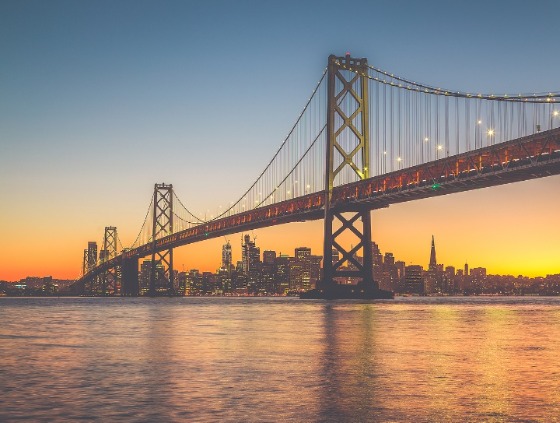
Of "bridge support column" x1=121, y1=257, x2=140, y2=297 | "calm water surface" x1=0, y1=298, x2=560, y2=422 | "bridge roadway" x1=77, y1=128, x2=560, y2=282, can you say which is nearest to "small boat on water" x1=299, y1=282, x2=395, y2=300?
"bridge roadway" x1=77, y1=128, x2=560, y2=282

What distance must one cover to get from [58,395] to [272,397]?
3.11 meters

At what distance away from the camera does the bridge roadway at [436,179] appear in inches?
1740

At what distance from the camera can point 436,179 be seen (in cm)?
5262

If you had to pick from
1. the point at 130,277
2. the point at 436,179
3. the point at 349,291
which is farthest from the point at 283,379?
the point at 130,277

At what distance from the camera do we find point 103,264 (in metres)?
127

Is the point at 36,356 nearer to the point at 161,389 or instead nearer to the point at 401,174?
the point at 161,389

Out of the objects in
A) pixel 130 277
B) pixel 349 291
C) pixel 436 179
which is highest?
pixel 436 179

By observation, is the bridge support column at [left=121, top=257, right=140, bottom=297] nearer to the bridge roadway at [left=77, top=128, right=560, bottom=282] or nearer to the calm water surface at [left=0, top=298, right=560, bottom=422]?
the bridge roadway at [left=77, top=128, right=560, bottom=282]

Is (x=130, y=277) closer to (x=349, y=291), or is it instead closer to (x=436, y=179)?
(x=349, y=291)

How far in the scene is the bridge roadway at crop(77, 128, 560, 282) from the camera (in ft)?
145

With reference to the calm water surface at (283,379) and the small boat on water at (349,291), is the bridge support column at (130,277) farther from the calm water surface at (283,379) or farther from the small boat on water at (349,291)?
the calm water surface at (283,379)

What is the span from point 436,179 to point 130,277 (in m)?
75.6

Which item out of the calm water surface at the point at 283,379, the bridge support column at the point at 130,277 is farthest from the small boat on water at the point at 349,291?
the bridge support column at the point at 130,277

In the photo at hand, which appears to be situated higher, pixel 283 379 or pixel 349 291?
pixel 349 291
